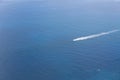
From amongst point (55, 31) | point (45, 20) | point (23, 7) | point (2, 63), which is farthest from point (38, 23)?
point (2, 63)

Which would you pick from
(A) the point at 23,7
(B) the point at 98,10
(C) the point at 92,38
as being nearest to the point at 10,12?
(A) the point at 23,7

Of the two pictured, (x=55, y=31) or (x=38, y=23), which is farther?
(x=38, y=23)

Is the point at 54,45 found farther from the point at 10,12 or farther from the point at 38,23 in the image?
the point at 10,12

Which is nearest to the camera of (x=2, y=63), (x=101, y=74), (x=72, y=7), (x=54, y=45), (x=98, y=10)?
(x=101, y=74)

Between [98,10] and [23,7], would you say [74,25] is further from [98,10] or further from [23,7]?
[23,7]

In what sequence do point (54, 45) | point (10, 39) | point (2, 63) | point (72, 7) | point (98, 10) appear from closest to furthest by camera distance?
point (2, 63)
point (54, 45)
point (10, 39)
point (98, 10)
point (72, 7)

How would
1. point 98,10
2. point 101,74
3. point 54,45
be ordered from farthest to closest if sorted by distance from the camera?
point 98,10
point 54,45
point 101,74
